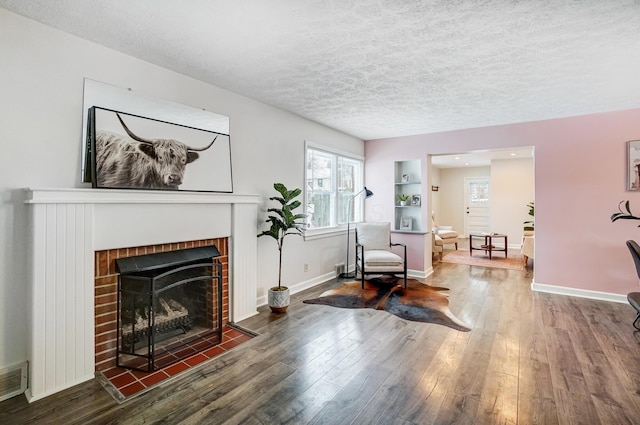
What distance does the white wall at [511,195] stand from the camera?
8.32 meters

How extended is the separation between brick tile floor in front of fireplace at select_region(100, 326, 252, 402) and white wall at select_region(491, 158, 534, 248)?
27.6ft

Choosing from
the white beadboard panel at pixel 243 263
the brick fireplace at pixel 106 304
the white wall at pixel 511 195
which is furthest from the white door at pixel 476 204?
the brick fireplace at pixel 106 304

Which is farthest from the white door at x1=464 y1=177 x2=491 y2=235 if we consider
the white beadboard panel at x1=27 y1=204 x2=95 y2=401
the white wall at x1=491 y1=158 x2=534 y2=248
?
the white beadboard panel at x1=27 y1=204 x2=95 y2=401

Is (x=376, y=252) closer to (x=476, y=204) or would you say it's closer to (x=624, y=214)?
(x=624, y=214)

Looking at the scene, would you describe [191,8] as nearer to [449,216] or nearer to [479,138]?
[479,138]

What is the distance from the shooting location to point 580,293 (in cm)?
429

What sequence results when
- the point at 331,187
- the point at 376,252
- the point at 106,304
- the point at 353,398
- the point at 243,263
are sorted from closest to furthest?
the point at 353,398
the point at 106,304
the point at 243,263
the point at 376,252
the point at 331,187

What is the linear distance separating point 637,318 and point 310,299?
3.56m

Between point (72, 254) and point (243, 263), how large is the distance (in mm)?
1540

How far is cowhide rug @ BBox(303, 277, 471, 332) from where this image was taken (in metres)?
3.45

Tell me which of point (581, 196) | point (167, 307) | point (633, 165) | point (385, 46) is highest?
point (385, 46)

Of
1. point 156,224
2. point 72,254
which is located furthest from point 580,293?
point 72,254

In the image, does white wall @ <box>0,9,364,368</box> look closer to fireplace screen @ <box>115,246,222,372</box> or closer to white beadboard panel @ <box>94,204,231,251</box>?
white beadboard panel @ <box>94,204,231,251</box>

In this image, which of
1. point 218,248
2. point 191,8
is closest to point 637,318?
point 218,248
